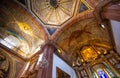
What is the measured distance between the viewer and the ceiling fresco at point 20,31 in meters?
9.31

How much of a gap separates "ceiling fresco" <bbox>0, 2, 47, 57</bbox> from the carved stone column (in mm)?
1094

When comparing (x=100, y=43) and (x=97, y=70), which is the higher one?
(x=100, y=43)

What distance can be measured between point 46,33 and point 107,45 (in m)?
4.57

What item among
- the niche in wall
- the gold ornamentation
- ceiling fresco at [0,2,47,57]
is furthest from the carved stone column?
the gold ornamentation

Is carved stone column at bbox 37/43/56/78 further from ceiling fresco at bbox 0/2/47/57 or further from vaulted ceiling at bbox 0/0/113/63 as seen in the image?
ceiling fresco at bbox 0/2/47/57

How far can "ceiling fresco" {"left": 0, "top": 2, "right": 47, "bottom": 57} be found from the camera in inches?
367

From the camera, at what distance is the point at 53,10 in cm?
977

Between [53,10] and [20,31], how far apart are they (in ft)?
10.5

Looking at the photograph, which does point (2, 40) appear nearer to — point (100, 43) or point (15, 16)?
point (15, 16)

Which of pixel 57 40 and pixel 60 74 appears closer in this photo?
pixel 60 74

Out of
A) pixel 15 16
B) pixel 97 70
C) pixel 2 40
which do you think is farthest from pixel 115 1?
pixel 2 40

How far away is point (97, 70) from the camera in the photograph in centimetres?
900

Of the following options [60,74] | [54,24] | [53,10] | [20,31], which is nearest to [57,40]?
[54,24]

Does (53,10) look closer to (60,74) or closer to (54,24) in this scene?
(54,24)
